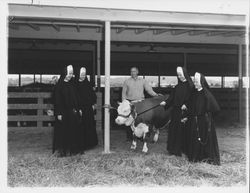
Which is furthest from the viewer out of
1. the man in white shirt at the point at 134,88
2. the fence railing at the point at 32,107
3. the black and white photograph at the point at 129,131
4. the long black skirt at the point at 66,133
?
the fence railing at the point at 32,107

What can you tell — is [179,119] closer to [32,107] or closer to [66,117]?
[66,117]

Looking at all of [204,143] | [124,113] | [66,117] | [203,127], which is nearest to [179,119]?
[203,127]

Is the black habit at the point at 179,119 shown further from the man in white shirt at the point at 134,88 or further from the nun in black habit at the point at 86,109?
the nun in black habit at the point at 86,109

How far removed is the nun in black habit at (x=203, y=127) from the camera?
20.9ft

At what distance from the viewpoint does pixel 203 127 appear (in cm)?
651

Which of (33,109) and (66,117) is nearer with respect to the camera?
(66,117)

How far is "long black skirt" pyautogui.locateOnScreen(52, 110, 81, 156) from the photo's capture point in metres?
6.91

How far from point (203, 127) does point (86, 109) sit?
98.5 inches

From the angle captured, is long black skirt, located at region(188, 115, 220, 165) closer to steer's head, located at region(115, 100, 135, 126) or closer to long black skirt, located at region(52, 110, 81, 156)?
steer's head, located at region(115, 100, 135, 126)

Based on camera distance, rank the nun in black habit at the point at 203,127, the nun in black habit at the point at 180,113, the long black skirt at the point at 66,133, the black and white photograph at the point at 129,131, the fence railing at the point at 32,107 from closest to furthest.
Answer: the black and white photograph at the point at 129,131 → the nun in black habit at the point at 203,127 → the nun in black habit at the point at 180,113 → the long black skirt at the point at 66,133 → the fence railing at the point at 32,107

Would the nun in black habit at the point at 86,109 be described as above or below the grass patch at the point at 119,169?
above

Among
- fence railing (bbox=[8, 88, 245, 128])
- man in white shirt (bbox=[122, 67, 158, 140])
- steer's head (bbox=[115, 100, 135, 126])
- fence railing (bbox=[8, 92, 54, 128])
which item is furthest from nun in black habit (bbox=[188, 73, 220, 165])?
fence railing (bbox=[8, 92, 54, 128])

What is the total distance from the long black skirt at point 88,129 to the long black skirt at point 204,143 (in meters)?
2.25

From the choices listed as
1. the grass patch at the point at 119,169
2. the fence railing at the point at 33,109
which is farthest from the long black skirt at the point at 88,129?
the fence railing at the point at 33,109
